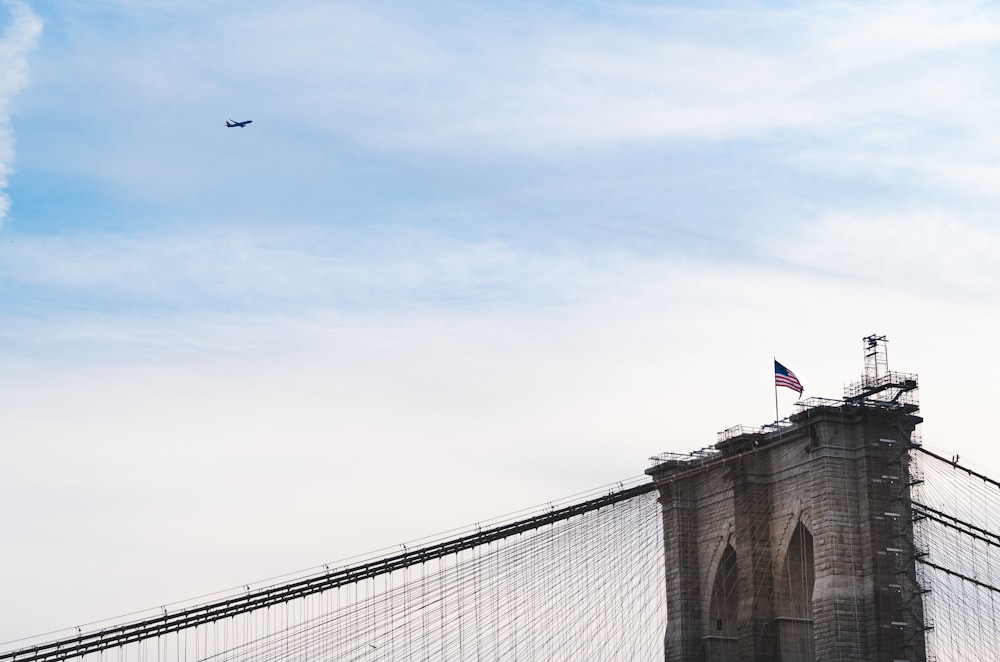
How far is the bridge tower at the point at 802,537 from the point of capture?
107m

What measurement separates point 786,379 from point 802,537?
33.4 feet

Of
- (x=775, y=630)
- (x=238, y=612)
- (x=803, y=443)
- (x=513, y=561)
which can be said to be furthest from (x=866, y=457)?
(x=238, y=612)

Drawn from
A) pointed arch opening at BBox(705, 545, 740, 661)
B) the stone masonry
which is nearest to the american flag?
the stone masonry

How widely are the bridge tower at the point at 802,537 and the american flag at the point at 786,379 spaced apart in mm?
2645

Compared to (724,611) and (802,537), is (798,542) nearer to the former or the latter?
(802,537)

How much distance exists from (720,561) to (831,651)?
58.8ft

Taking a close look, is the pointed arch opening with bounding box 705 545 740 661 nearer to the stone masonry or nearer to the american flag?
the stone masonry

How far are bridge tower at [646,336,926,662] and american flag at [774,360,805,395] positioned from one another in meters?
2.65

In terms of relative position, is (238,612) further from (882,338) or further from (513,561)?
(882,338)

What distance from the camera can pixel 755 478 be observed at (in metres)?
118

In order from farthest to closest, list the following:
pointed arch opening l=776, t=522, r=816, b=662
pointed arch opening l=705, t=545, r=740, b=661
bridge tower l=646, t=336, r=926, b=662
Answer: pointed arch opening l=705, t=545, r=740, b=661 → pointed arch opening l=776, t=522, r=816, b=662 → bridge tower l=646, t=336, r=926, b=662

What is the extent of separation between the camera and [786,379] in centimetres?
11644

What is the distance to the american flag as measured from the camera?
381 ft

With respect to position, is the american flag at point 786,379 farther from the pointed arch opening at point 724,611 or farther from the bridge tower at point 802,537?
the pointed arch opening at point 724,611
